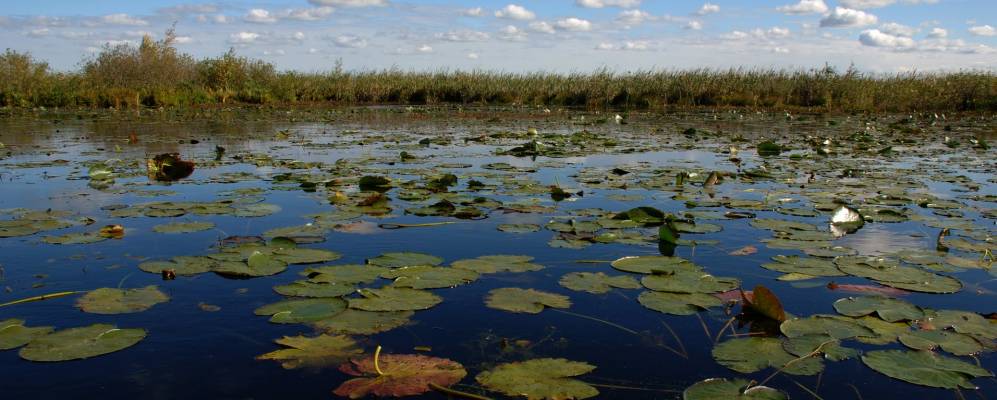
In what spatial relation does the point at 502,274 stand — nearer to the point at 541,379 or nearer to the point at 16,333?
the point at 541,379

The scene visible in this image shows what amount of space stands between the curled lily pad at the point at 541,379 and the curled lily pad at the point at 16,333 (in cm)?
141

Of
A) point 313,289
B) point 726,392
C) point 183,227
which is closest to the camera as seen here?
point 726,392

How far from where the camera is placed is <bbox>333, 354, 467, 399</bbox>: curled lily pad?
1.91 m

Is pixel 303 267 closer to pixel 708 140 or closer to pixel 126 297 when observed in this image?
pixel 126 297

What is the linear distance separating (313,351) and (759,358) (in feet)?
4.37

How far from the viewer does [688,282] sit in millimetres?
2900

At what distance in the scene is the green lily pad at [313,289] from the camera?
272 cm

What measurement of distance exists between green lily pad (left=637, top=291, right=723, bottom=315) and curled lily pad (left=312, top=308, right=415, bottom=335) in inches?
34.6

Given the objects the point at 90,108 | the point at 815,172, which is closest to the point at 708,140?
the point at 815,172

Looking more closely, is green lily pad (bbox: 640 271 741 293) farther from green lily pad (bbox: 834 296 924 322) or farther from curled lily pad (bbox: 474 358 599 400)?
curled lily pad (bbox: 474 358 599 400)

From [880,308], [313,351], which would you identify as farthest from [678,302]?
[313,351]

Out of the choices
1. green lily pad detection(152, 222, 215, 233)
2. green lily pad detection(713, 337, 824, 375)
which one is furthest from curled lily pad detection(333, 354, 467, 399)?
green lily pad detection(152, 222, 215, 233)

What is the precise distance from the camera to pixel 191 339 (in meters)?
2.33

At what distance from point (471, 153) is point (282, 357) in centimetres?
627
